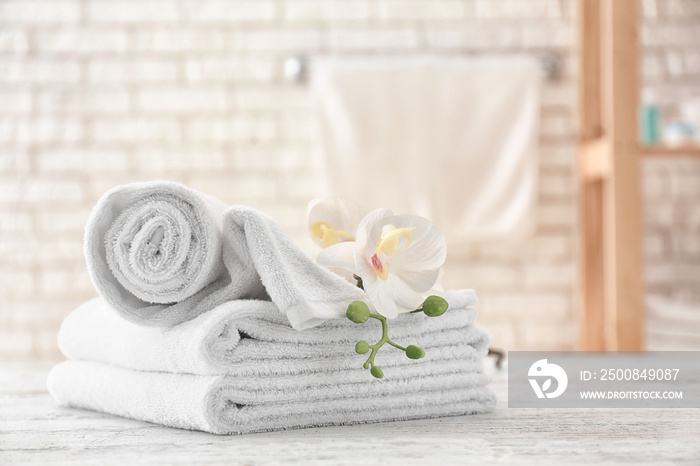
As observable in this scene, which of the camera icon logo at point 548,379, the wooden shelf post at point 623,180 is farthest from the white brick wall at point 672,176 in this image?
the camera icon logo at point 548,379

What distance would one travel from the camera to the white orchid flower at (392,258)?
2.39ft

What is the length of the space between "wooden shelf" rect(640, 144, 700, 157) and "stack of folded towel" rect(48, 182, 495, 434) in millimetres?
1177

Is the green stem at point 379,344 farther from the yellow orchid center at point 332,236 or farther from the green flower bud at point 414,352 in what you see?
the yellow orchid center at point 332,236

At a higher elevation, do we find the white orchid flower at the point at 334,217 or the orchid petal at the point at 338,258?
the white orchid flower at the point at 334,217

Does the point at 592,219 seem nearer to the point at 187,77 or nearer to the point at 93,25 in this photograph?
the point at 187,77

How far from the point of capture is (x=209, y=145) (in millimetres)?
2178

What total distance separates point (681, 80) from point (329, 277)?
6.09 ft

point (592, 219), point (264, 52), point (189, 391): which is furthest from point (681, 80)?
point (189, 391)

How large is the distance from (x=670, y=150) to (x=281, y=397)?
1366mm

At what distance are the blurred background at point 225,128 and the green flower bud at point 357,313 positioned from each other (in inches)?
57.8

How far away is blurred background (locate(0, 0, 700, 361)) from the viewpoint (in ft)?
7.13

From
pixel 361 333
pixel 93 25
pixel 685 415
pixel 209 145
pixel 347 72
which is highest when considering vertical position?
pixel 93 25

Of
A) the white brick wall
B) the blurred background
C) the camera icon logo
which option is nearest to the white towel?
the blurred background

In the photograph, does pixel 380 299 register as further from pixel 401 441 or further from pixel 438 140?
pixel 438 140
